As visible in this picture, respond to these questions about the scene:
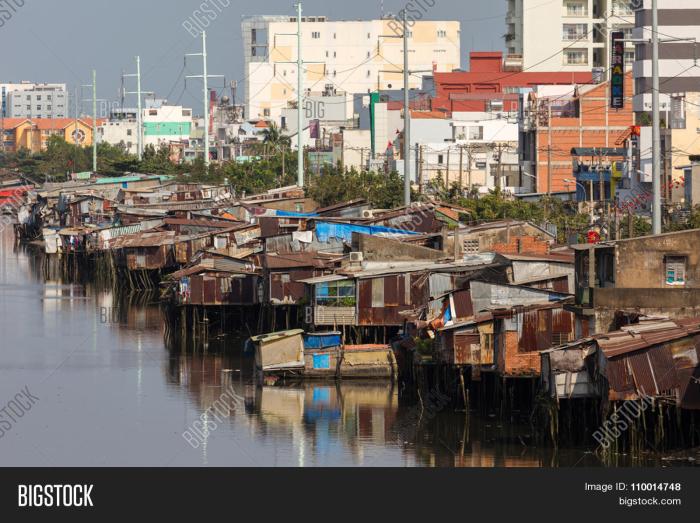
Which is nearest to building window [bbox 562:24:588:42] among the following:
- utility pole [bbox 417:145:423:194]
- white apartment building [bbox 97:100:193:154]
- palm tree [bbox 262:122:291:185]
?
palm tree [bbox 262:122:291:185]

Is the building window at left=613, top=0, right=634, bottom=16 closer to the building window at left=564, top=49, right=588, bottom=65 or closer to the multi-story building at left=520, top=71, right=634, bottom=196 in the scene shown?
the building window at left=564, top=49, right=588, bottom=65

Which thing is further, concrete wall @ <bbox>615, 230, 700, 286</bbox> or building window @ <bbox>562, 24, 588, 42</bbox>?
building window @ <bbox>562, 24, 588, 42</bbox>

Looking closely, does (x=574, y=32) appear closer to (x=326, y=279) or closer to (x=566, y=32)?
(x=566, y=32)

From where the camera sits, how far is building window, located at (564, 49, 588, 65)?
90.4 meters

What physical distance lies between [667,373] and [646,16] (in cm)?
3984

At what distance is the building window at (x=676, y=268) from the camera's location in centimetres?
2497

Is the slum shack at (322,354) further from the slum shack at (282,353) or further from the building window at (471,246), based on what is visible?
the building window at (471,246)

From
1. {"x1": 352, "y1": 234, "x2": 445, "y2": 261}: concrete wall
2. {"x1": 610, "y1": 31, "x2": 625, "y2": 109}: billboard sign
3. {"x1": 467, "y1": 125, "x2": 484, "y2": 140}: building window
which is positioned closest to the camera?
{"x1": 352, "y1": 234, "x2": 445, "y2": 261}: concrete wall

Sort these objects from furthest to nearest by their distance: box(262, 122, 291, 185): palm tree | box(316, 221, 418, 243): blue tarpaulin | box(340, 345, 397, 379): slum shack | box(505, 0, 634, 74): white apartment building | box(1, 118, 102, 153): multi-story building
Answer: box(1, 118, 102, 153): multi-story building, box(505, 0, 634, 74): white apartment building, box(262, 122, 291, 185): palm tree, box(316, 221, 418, 243): blue tarpaulin, box(340, 345, 397, 379): slum shack

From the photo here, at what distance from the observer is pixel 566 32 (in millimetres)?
89750

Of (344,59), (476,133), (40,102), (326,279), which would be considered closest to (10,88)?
(40,102)

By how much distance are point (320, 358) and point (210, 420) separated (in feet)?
11.6

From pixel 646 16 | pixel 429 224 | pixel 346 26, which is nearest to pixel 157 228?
pixel 429 224

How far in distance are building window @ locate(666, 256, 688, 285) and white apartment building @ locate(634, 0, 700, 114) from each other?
31.4m
